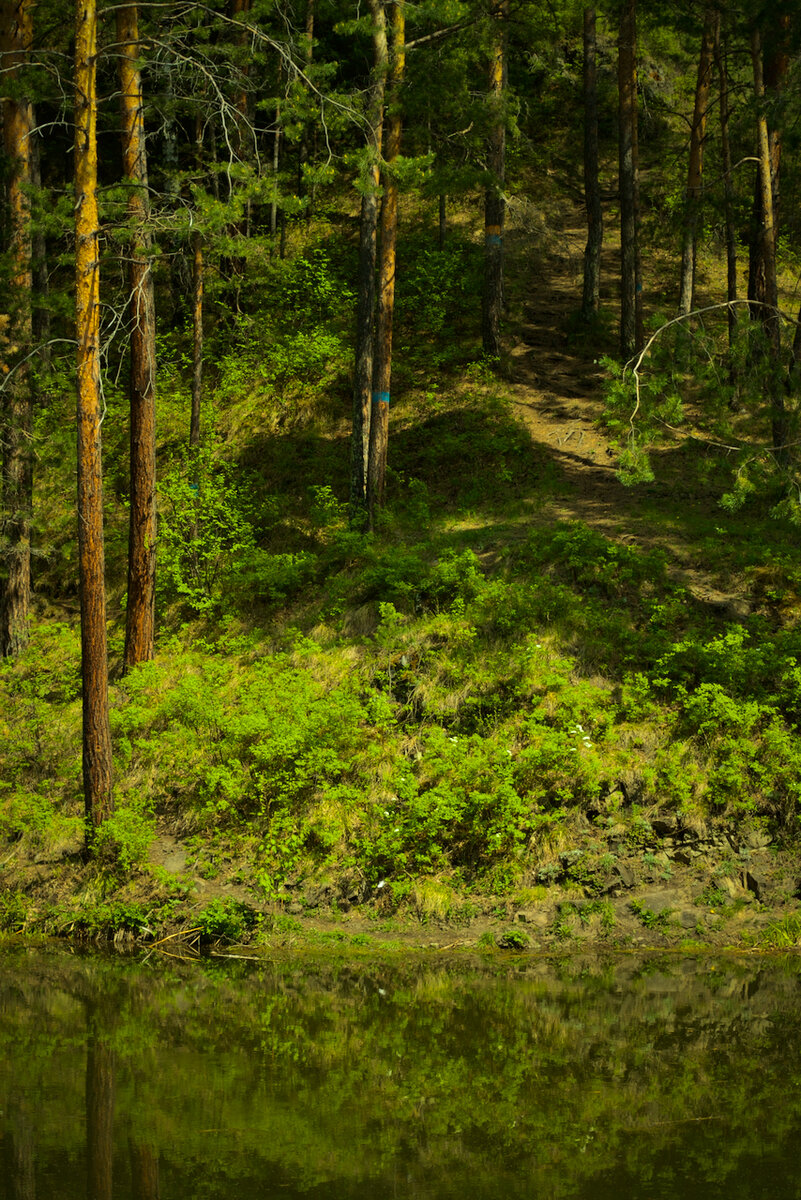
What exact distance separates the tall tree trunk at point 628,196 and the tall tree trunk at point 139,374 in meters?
10.4

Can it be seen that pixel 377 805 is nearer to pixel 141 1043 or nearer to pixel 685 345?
pixel 141 1043

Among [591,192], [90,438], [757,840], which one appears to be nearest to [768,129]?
[591,192]

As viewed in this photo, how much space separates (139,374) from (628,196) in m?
12.2

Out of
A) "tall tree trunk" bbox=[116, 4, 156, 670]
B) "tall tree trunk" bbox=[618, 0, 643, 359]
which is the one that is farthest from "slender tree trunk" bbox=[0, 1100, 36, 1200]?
"tall tree trunk" bbox=[618, 0, 643, 359]

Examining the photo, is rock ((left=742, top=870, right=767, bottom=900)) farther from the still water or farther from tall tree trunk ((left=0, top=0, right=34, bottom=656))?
tall tree trunk ((left=0, top=0, right=34, bottom=656))

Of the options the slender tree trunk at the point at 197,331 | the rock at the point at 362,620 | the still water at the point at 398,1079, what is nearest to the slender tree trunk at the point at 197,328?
the slender tree trunk at the point at 197,331

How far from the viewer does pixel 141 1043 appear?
8203mm

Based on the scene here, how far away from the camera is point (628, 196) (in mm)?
21234

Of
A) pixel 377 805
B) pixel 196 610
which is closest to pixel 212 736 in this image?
pixel 377 805

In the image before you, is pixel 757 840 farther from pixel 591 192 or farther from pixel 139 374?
pixel 591 192

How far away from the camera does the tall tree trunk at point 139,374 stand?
12.4 m

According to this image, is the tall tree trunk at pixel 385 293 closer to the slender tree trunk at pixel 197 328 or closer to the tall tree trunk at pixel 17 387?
the slender tree trunk at pixel 197 328

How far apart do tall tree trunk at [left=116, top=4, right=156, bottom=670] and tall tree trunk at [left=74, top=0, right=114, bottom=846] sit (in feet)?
2.84

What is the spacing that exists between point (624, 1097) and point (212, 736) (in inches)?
287
